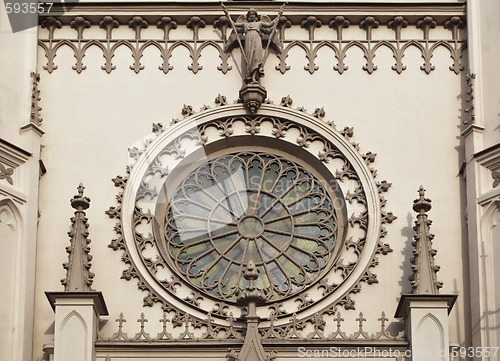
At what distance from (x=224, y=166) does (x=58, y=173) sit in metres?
2.44

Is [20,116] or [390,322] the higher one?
[20,116]

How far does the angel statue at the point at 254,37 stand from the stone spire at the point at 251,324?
340 cm

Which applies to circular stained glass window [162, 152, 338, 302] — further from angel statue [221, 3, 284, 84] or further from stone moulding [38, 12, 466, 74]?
stone moulding [38, 12, 466, 74]

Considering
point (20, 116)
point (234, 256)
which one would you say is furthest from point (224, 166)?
point (20, 116)

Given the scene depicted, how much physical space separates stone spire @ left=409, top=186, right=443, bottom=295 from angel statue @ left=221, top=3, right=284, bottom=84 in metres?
3.36

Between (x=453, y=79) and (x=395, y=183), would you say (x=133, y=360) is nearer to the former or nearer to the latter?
(x=395, y=183)

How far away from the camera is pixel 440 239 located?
2412 centimetres

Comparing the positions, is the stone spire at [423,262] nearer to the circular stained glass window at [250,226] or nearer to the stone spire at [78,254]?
the circular stained glass window at [250,226]

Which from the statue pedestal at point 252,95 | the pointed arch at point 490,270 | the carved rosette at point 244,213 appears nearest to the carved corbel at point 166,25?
the carved rosette at point 244,213

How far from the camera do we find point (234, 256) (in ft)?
80.0

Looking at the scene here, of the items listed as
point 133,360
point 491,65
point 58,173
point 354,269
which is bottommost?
point 133,360

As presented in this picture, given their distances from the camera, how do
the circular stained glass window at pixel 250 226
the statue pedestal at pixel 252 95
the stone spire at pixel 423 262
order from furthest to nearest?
the statue pedestal at pixel 252 95 → the circular stained glass window at pixel 250 226 → the stone spire at pixel 423 262

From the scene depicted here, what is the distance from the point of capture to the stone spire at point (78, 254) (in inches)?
901

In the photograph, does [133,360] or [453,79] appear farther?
[453,79]
